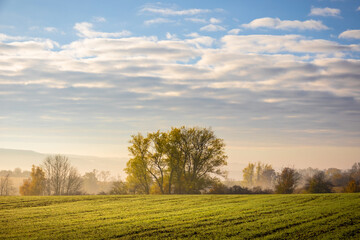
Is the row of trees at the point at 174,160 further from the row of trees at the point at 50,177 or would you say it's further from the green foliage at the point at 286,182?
the row of trees at the point at 50,177

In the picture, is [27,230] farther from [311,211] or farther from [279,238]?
[311,211]

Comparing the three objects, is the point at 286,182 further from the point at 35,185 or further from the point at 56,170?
the point at 35,185

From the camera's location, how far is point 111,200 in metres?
51.9

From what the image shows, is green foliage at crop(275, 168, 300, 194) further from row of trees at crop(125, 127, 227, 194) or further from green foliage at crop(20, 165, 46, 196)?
green foliage at crop(20, 165, 46, 196)

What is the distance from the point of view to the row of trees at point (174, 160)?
76.7m

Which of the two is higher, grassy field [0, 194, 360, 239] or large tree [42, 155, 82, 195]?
large tree [42, 155, 82, 195]

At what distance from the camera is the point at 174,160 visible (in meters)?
77.5

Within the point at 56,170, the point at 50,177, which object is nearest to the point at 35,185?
the point at 50,177

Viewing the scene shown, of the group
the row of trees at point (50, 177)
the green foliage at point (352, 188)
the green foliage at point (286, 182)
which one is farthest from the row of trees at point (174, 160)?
the row of trees at point (50, 177)

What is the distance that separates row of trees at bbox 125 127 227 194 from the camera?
7669 centimetres

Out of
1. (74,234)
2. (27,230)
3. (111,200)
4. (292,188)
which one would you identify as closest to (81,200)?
(111,200)

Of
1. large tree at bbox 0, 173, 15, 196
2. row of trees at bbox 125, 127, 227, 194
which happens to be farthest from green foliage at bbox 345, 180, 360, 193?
large tree at bbox 0, 173, 15, 196

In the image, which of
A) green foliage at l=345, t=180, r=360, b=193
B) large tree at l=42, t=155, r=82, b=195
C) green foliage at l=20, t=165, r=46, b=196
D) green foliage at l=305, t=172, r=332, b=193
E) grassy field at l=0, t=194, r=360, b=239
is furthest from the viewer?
large tree at l=42, t=155, r=82, b=195

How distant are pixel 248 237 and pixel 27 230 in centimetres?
1738
